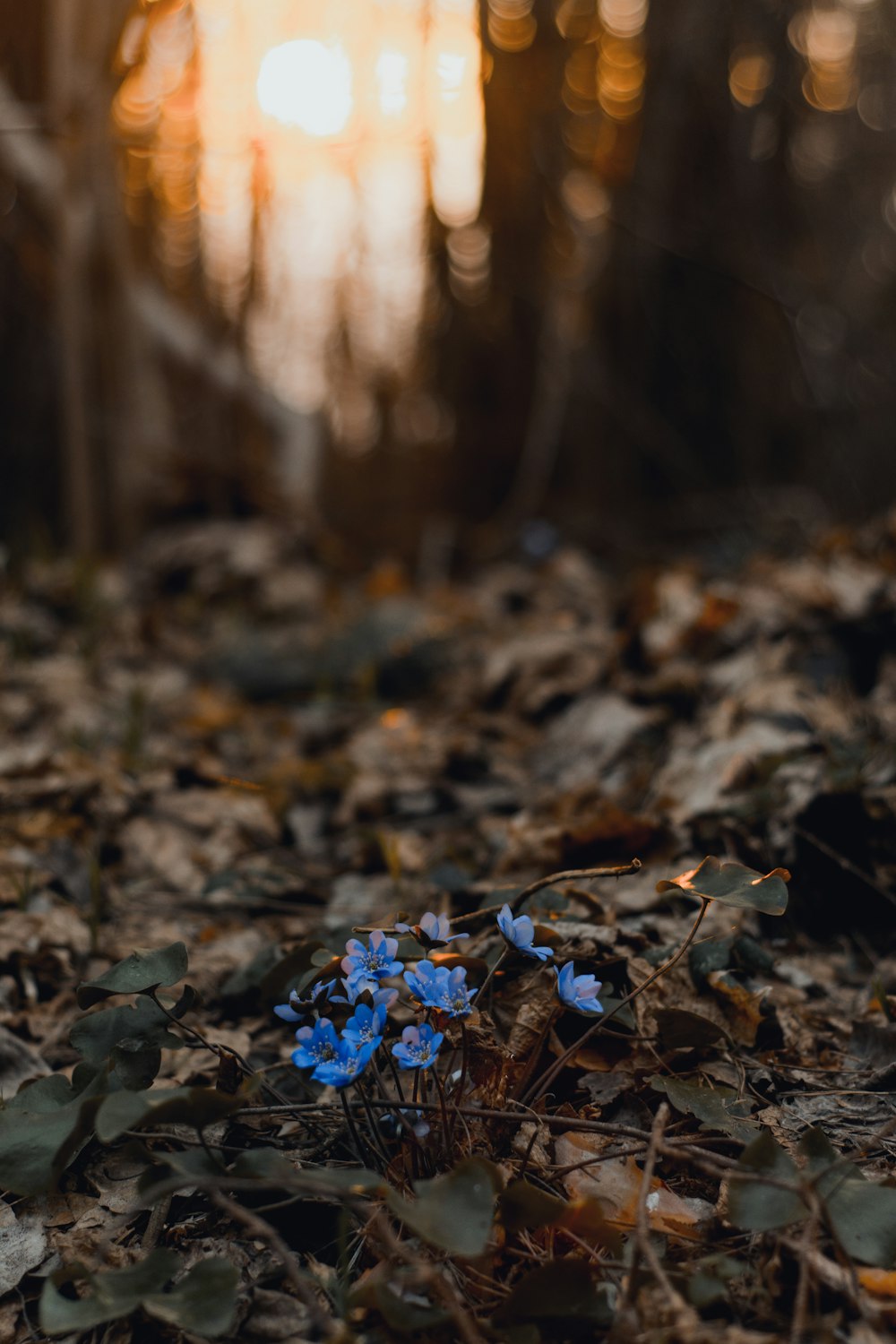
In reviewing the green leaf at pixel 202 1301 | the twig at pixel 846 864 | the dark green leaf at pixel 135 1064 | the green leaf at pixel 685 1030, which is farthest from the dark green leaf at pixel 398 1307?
the twig at pixel 846 864

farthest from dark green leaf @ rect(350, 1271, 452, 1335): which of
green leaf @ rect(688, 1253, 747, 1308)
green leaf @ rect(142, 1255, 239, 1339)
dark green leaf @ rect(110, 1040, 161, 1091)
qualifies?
dark green leaf @ rect(110, 1040, 161, 1091)

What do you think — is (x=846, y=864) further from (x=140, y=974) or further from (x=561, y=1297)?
(x=140, y=974)

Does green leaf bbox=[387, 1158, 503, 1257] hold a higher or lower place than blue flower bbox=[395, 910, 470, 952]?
lower

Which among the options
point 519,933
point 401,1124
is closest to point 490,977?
point 519,933

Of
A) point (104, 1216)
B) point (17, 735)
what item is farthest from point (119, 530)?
point (104, 1216)

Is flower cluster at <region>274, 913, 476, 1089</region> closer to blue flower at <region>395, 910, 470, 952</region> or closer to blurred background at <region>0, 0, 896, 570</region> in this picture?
blue flower at <region>395, 910, 470, 952</region>

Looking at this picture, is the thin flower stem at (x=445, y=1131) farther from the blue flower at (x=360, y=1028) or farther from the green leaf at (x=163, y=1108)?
the green leaf at (x=163, y=1108)

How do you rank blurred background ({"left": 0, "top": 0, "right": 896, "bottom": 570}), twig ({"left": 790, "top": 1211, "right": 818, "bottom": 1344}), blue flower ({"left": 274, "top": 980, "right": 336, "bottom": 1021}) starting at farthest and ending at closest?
1. blurred background ({"left": 0, "top": 0, "right": 896, "bottom": 570})
2. blue flower ({"left": 274, "top": 980, "right": 336, "bottom": 1021})
3. twig ({"left": 790, "top": 1211, "right": 818, "bottom": 1344})
